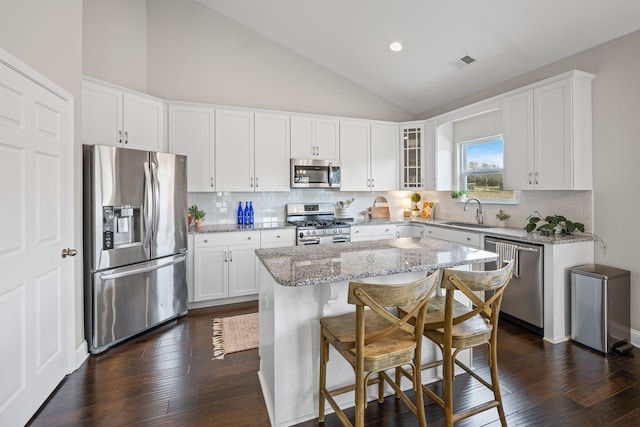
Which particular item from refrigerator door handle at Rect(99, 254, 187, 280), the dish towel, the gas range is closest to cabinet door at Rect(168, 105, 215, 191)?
refrigerator door handle at Rect(99, 254, 187, 280)

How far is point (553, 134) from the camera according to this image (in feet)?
10.4

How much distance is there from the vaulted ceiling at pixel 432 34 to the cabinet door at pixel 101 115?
2.06 m

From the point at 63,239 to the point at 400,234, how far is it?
4.07 meters

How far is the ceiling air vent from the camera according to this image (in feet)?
12.6

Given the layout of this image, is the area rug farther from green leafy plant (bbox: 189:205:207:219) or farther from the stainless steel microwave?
the stainless steel microwave

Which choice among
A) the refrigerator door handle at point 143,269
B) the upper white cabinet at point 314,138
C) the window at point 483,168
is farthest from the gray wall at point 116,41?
the window at point 483,168

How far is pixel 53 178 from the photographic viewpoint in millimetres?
2223

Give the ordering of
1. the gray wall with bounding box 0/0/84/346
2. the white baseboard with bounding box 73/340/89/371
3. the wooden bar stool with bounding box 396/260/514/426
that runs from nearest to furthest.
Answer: the wooden bar stool with bounding box 396/260/514/426 < the gray wall with bounding box 0/0/84/346 < the white baseboard with bounding box 73/340/89/371

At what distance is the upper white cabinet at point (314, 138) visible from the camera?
179 inches

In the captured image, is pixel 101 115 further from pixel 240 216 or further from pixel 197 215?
pixel 240 216

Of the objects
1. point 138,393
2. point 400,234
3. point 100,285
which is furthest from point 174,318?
point 400,234

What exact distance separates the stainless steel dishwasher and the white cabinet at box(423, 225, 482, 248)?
0.36m

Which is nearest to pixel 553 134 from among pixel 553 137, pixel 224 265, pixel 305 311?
pixel 553 137

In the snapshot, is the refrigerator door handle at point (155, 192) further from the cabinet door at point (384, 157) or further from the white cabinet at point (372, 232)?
the cabinet door at point (384, 157)
